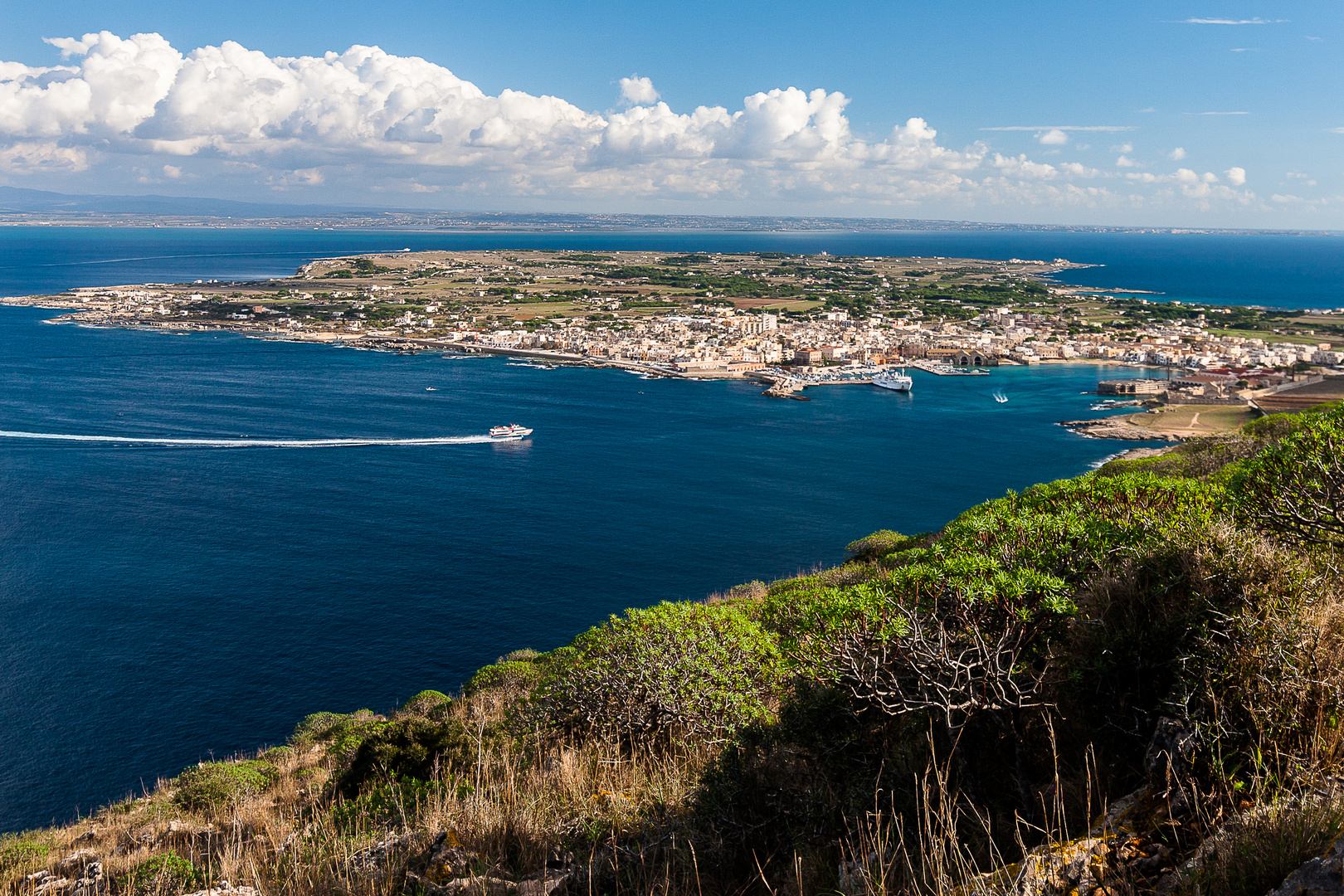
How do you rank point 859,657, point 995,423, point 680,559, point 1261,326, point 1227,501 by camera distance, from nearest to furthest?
point 859,657
point 1227,501
point 680,559
point 995,423
point 1261,326

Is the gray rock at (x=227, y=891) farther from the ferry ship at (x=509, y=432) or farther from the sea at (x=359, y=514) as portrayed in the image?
the ferry ship at (x=509, y=432)

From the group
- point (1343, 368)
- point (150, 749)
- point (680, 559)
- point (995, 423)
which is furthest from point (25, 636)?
point (1343, 368)

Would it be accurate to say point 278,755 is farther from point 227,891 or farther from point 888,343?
point 888,343

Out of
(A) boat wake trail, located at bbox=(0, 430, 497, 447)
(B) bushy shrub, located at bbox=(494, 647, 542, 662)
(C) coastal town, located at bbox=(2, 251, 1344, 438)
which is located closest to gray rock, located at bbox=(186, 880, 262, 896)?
(B) bushy shrub, located at bbox=(494, 647, 542, 662)

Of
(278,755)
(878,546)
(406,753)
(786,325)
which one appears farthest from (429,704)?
(786,325)

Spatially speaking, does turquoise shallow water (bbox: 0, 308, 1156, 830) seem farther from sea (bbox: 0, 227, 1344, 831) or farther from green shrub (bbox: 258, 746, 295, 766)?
green shrub (bbox: 258, 746, 295, 766)

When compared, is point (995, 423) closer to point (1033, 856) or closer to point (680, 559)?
point (680, 559)

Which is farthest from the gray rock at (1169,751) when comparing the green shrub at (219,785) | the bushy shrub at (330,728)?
the bushy shrub at (330,728)
